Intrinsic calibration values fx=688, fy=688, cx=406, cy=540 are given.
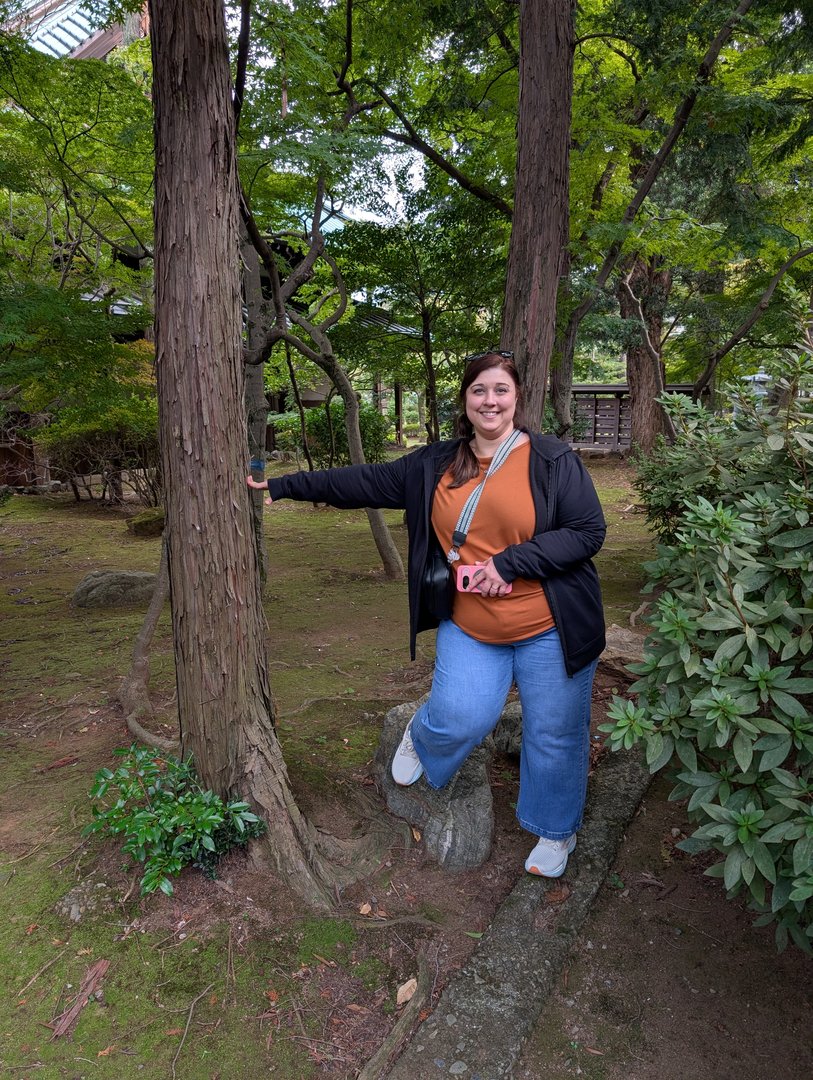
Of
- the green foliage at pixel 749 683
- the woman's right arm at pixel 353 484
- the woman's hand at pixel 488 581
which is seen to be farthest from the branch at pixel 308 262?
the green foliage at pixel 749 683

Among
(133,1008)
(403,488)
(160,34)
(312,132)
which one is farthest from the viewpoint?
(312,132)

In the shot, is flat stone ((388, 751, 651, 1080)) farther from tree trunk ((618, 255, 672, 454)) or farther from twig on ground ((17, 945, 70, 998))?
tree trunk ((618, 255, 672, 454))

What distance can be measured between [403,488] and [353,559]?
5.79 meters

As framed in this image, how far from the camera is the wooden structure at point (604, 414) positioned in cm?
1909

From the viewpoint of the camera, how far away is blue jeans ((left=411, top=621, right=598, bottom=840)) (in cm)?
246

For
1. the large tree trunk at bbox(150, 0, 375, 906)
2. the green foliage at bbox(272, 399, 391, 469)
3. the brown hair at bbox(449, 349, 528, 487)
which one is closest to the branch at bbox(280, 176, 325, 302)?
the large tree trunk at bbox(150, 0, 375, 906)

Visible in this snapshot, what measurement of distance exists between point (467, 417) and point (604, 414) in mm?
18194

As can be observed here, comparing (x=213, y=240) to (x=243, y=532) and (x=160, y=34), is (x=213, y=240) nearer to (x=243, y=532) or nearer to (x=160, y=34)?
(x=160, y=34)

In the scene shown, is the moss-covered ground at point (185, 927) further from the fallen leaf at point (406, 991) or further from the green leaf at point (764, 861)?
the green leaf at point (764, 861)

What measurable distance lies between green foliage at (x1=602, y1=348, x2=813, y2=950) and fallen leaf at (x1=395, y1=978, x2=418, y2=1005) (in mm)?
Result: 1009

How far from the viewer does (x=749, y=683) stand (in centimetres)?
178

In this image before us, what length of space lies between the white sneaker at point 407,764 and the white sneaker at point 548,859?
0.57 m

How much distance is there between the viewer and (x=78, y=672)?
4.71m

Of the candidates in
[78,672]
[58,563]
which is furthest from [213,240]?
[58,563]
